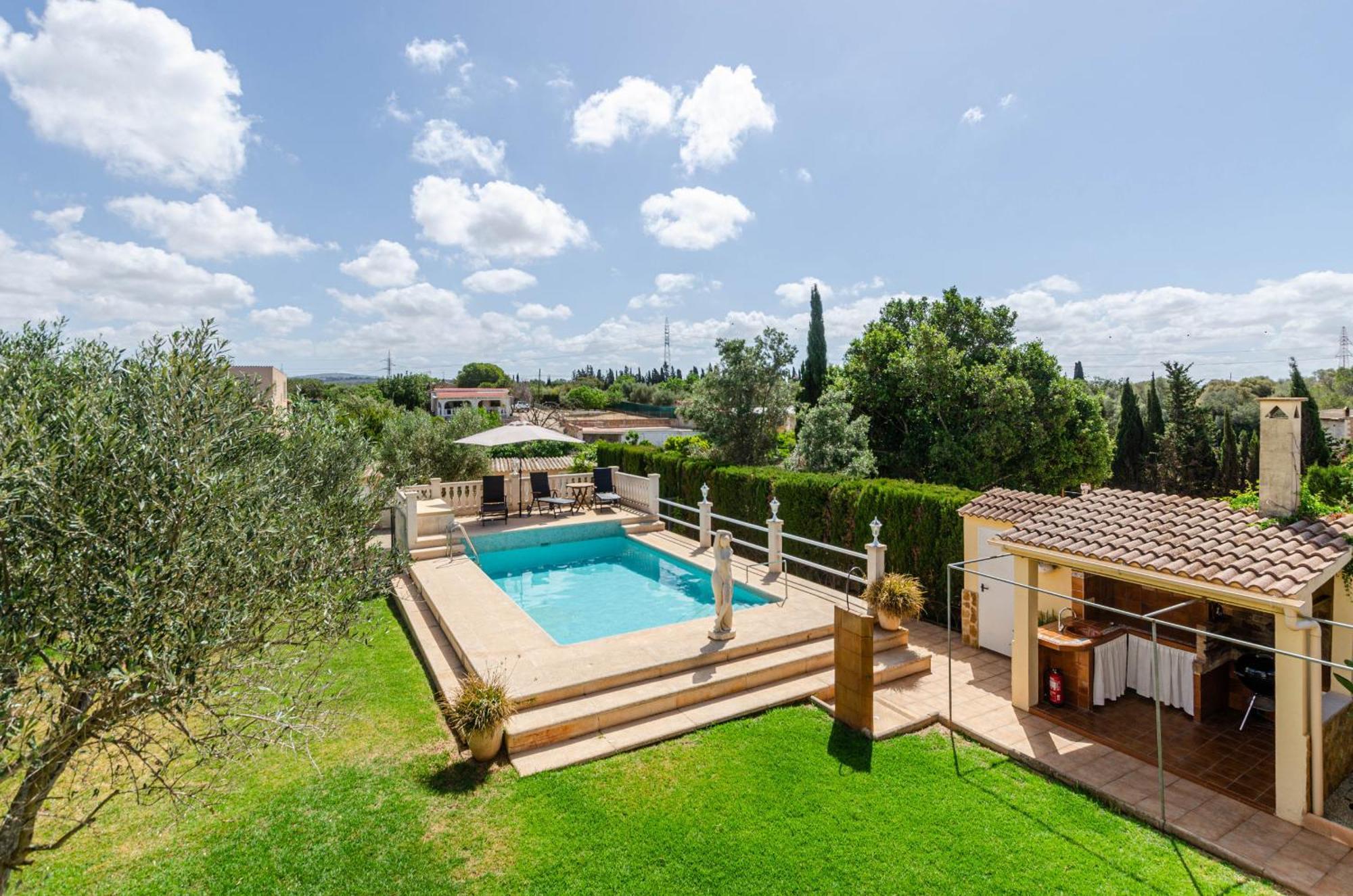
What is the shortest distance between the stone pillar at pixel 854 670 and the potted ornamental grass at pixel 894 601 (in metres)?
2.32

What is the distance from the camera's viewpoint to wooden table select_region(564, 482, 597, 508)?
733 inches

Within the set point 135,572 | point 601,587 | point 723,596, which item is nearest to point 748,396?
point 601,587

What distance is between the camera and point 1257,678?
7.11 m

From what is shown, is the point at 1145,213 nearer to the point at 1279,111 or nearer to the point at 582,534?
the point at 1279,111

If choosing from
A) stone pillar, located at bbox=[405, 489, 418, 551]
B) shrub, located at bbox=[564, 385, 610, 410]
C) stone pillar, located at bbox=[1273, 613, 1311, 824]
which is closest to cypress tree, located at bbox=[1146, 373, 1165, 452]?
stone pillar, located at bbox=[1273, 613, 1311, 824]

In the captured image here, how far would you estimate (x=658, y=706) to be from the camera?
7570mm

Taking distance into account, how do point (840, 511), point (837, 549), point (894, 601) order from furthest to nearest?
point (840, 511) → point (837, 549) → point (894, 601)

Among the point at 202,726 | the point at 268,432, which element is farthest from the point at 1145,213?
the point at 202,726

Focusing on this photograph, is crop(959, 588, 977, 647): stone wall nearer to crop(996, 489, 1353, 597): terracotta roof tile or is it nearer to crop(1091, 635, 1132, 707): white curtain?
crop(996, 489, 1353, 597): terracotta roof tile

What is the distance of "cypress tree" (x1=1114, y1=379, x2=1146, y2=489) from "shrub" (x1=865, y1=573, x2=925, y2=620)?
36660mm

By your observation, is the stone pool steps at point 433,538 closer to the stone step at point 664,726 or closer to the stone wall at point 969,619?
the stone step at point 664,726

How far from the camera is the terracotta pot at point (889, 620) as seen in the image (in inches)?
372

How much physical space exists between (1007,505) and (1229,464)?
104 ft

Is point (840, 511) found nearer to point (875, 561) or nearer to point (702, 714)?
point (875, 561)
